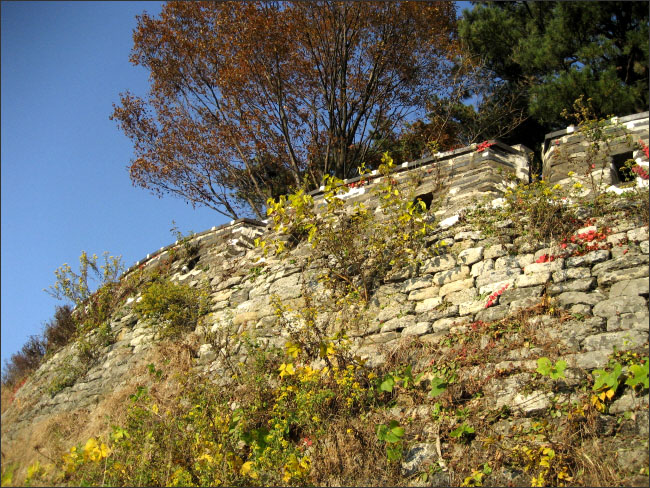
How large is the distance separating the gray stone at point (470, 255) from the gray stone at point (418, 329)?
785 mm

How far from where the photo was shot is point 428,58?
39.0 feet

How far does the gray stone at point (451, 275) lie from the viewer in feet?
18.3

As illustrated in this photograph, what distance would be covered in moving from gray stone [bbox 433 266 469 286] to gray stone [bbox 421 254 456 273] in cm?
6

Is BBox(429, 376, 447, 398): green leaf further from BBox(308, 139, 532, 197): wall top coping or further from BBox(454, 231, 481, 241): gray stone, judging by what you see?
BBox(308, 139, 532, 197): wall top coping

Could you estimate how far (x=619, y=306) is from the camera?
440 cm

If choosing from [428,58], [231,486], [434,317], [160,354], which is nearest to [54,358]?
[160,354]

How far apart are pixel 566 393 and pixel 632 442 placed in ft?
1.65

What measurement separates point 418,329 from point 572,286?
125 cm

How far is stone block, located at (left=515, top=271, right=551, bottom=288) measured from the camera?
5.00 metres

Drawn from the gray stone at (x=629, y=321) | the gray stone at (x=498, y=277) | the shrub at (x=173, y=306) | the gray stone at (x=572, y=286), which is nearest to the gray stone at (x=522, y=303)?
the gray stone at (x=572, y=286)

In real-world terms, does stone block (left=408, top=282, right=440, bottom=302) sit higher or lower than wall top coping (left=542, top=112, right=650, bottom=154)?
lower

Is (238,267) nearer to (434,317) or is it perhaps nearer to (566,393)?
(434,317)

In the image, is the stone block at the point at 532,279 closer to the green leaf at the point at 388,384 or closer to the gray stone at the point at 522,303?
the gray stone at the point at 522,303

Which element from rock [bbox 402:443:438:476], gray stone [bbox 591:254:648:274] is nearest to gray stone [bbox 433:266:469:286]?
gray stone [bbox 591:254:648:274]
